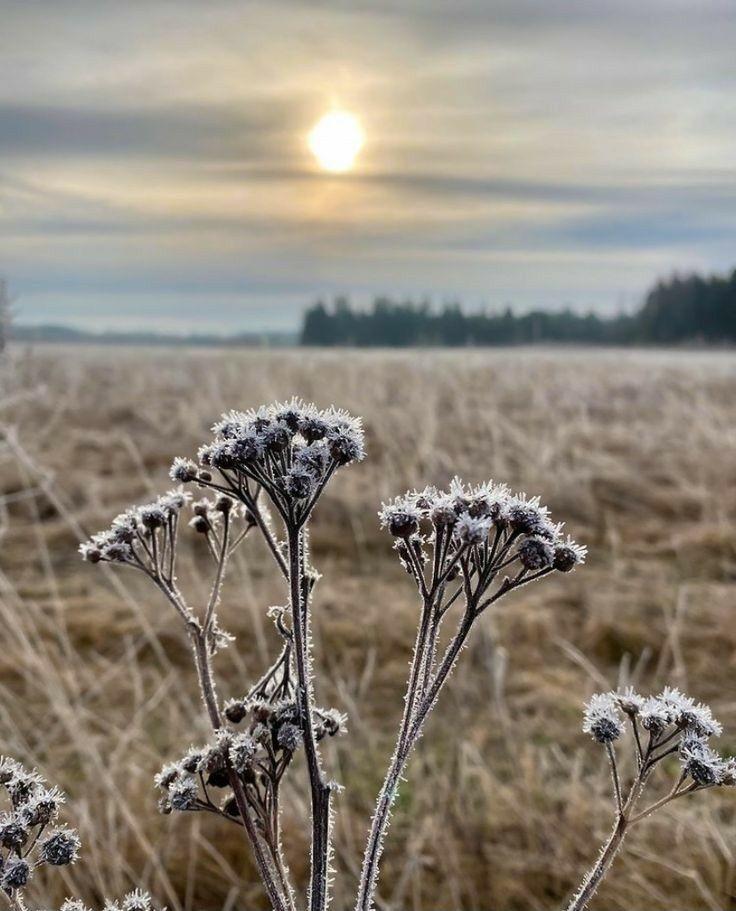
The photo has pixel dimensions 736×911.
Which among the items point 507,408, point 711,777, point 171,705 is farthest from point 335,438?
point 507,408

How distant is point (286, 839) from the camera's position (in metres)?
4.30

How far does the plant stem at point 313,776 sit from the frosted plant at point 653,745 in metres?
0.26

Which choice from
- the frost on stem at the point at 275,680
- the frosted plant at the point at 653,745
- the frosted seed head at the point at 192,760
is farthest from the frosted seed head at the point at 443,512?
the frosted seed head at the point at 192,760

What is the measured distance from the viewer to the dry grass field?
4.04 metres

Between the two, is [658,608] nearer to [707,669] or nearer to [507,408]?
[707,669]

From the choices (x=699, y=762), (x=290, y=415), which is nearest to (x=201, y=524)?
(x=290, y=415)

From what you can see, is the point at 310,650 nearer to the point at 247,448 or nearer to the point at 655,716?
the point at 247,448

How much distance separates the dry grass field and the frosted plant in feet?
6.94

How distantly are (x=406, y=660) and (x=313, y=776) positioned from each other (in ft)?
18.0

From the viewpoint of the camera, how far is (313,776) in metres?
0.92

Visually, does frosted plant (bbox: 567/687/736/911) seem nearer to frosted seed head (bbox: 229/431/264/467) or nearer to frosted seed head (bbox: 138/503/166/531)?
frosted seed head (bbox: 229/431/264/467)

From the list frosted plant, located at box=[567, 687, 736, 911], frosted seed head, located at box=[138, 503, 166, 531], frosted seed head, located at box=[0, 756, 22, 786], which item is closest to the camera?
frosted plant, located at box=[567, 687, 736, 911]

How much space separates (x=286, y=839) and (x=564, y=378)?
705 inches

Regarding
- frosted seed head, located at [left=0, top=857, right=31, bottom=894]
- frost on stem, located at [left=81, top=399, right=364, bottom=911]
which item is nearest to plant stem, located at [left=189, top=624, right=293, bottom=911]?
frost on stem, located at [left=81, top=399, right=364, bottom=911]
